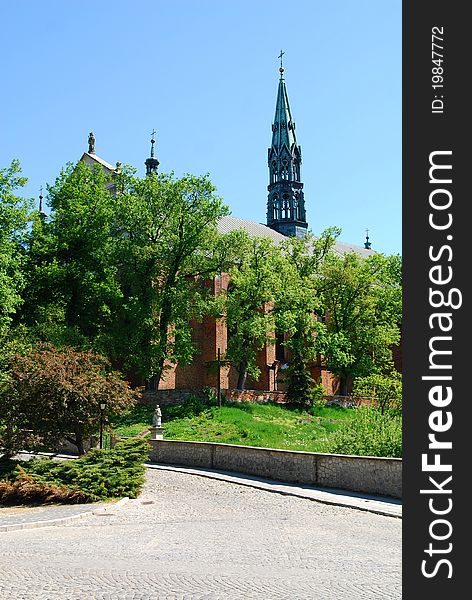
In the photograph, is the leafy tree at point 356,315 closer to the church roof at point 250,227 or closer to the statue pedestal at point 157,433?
the church roof at point 250,227

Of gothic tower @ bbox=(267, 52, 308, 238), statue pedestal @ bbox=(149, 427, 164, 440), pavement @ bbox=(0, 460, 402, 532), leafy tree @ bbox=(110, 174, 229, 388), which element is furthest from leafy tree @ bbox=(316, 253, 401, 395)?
pavement @ bbox=(0, 460, 402, 532)

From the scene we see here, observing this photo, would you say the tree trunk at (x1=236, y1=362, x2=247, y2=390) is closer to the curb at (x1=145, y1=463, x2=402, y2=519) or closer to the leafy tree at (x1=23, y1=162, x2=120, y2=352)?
the leafy tree at (x1=23, y1=162, x2=120, y2=352)

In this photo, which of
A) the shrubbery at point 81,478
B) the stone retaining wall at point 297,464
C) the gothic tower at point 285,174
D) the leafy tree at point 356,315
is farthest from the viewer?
the gothic tower at point 285,174

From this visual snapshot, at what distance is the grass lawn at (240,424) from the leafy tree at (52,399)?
919 centimetres

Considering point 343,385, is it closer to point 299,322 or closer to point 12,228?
point 299,322

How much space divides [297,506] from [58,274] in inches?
963

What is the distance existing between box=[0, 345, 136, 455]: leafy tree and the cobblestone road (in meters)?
6.34

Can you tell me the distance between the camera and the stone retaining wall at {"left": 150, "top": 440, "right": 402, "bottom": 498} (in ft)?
64.1

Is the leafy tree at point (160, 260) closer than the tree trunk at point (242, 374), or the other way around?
the leafy tree at point (160, 260)

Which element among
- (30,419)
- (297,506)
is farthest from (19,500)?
(297,506)

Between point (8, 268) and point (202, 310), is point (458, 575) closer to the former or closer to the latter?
point (8, 268)

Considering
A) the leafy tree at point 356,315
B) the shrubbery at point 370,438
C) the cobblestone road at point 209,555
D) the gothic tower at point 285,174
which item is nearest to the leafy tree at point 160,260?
the leafy tree at point 356,315

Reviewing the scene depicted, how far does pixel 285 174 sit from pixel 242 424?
3394cm

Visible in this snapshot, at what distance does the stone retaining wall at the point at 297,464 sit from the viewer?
19531 mm
